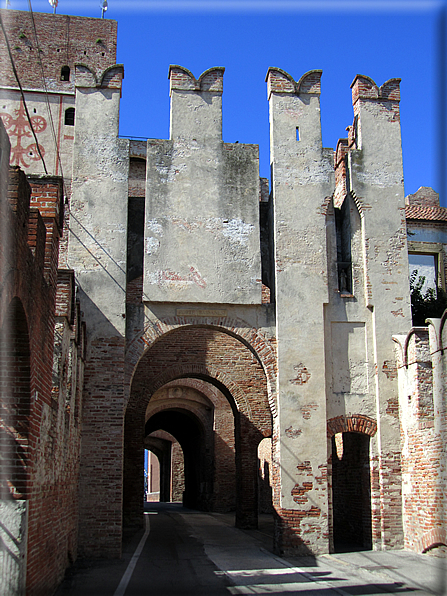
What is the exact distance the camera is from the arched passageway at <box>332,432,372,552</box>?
38.9ft

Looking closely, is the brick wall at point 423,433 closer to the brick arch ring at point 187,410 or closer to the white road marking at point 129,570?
the white road marking at point 129,570

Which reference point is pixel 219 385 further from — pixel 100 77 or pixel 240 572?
pixel 100 77

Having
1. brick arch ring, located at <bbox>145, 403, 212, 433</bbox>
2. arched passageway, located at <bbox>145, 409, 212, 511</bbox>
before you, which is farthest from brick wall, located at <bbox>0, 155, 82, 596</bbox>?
arched passageway, located at <bbox>145, 409, 212, 511</bbox>

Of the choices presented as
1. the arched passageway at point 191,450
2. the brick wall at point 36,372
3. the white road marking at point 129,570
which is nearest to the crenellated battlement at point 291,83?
the brick wall at point 36,372

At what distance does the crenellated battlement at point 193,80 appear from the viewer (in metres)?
12.7

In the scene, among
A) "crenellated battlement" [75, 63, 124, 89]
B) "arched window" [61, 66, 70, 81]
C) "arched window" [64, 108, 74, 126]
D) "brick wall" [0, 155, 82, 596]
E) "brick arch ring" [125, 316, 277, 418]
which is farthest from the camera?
"arched window" [61, 66, 70, 81]

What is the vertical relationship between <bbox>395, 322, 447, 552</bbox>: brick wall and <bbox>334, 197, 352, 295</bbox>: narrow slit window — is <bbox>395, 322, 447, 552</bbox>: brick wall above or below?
below

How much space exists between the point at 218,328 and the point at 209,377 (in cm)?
501

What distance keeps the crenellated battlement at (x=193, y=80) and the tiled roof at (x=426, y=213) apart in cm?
854

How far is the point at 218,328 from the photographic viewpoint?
12070 millimetres

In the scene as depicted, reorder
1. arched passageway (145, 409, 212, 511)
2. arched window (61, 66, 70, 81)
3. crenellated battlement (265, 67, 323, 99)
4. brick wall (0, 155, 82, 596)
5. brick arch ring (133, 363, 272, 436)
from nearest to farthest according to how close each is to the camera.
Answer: brick wall (0, 155, 82, 596), crenellated battlement (265, 67, 323, 99), brick arch ring (133, 363, 272, 436), arched passageway (145, 409, 212, 511), arched window (61, 66, 70, 81)

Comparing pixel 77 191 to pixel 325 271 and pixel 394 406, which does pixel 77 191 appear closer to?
pixel 325 271

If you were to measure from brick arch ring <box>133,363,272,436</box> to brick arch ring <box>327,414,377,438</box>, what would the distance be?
472 centimetres

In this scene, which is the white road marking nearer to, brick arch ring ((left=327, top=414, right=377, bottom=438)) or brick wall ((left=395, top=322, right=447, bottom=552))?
brick arch ring ((left=327, top=414, right=377, bottom=438))
